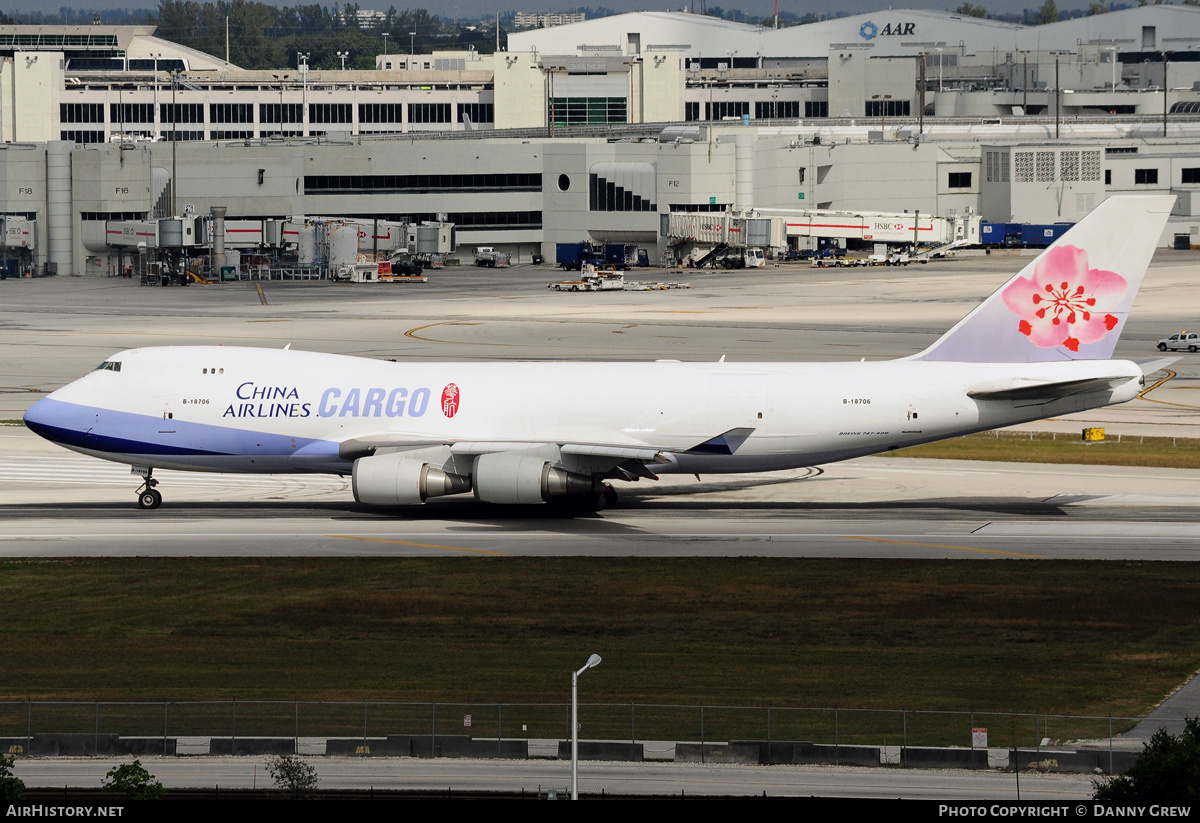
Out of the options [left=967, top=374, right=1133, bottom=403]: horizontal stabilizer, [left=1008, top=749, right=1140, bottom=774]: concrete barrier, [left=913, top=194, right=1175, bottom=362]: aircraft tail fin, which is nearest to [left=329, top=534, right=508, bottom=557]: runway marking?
[left=967, top=374, right=1133, bottom=403]: horizontal stabilizer

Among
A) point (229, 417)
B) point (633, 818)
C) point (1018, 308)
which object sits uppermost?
point (1018, 308)

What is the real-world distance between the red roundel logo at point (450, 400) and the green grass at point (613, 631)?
690cm

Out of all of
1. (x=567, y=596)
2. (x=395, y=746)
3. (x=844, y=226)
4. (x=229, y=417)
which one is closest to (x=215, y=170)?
(x=844, y=226)

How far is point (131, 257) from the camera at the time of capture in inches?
6713

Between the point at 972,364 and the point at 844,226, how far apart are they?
413ft

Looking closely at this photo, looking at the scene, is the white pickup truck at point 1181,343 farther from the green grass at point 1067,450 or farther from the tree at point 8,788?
the tree at point 8,788

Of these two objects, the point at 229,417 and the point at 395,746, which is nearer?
the point at 395,746

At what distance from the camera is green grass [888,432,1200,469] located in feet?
209

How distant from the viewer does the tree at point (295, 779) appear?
89.8 feet

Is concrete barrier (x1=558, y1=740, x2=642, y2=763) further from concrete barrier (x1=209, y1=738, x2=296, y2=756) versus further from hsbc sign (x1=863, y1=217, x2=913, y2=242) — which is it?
hsbc sign (x1=863, y1=217, x2=913, y2=242)

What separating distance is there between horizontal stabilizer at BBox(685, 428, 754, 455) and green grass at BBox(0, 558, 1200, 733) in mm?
6127

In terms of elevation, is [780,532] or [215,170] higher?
[215,170]

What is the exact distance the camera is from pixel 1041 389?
50375 millimetres

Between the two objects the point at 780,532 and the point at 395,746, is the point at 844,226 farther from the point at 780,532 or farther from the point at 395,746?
the point at 395,746
